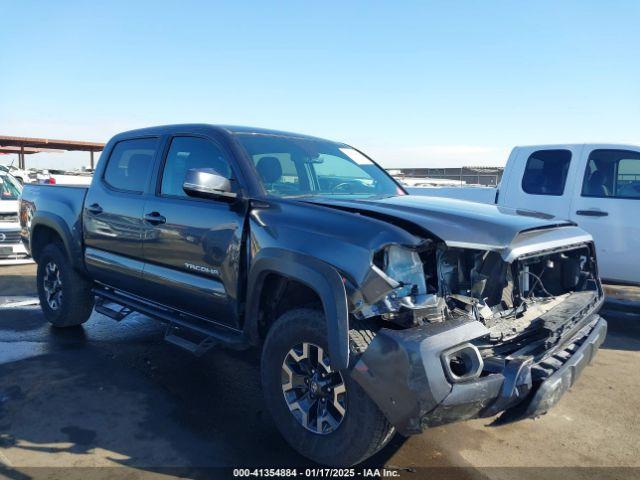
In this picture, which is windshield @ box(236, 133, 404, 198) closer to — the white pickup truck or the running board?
the white pickup truck

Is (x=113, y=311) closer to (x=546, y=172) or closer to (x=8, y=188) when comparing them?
(x=546, y=172)

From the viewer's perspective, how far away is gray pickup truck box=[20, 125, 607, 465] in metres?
2.51

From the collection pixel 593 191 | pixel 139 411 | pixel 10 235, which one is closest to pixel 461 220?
pixel 139 411

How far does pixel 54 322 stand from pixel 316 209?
153 inches

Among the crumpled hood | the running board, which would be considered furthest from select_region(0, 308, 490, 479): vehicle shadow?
the crumpled hood

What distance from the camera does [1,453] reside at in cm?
310

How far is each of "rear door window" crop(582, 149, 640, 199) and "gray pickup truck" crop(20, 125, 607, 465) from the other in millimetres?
2751

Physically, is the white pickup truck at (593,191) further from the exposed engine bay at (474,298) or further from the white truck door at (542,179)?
the exposed engine bay at (474,298)

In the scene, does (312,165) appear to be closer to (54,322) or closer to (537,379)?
(537,379)

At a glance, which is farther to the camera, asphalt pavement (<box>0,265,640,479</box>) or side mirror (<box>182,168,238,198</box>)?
side mirror (<box>182,168,238,198</box>)

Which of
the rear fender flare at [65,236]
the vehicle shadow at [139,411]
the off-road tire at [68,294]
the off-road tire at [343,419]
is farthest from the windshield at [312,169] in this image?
the off-road tire at [68,294]

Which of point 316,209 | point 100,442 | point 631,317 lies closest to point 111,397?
point 100,442

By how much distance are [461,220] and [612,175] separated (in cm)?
418

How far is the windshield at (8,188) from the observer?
992 centimetres
